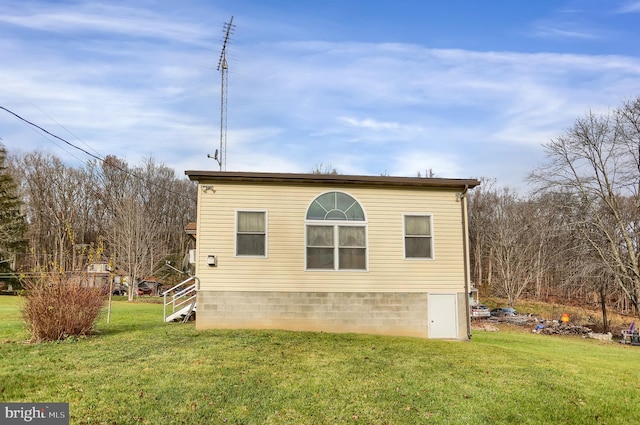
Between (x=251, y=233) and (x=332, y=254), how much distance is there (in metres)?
2.13

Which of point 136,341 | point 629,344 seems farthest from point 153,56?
point 629,344

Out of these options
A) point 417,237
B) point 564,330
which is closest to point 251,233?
point 417,237

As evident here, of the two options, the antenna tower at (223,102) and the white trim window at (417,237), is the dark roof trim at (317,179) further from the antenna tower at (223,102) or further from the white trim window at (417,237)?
the antenna tower at (223,102)

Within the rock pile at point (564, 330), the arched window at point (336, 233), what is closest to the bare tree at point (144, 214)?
the arched window at point (336, 233)

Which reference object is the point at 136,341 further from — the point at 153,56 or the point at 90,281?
the point at 153,56

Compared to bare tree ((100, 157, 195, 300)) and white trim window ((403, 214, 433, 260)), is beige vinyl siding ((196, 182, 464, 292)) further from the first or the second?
bare tree ((100, 157, 195, 300))

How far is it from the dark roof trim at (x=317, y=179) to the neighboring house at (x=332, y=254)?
0.08 ft

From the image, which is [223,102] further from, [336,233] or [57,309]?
[57,309]

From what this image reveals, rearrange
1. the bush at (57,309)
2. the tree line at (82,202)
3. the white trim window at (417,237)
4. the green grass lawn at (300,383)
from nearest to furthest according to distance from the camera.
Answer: the green grass lawn at (300,383), the bush at (57,309), the white trim window at (417,237), the tree line at (82,202)

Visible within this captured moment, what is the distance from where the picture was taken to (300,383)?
20.8 ft

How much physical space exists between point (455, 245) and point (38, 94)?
12122 millimetres

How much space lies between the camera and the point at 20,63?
1091 centimetres

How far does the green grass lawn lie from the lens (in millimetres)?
5238

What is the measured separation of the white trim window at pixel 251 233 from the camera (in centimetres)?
1127
